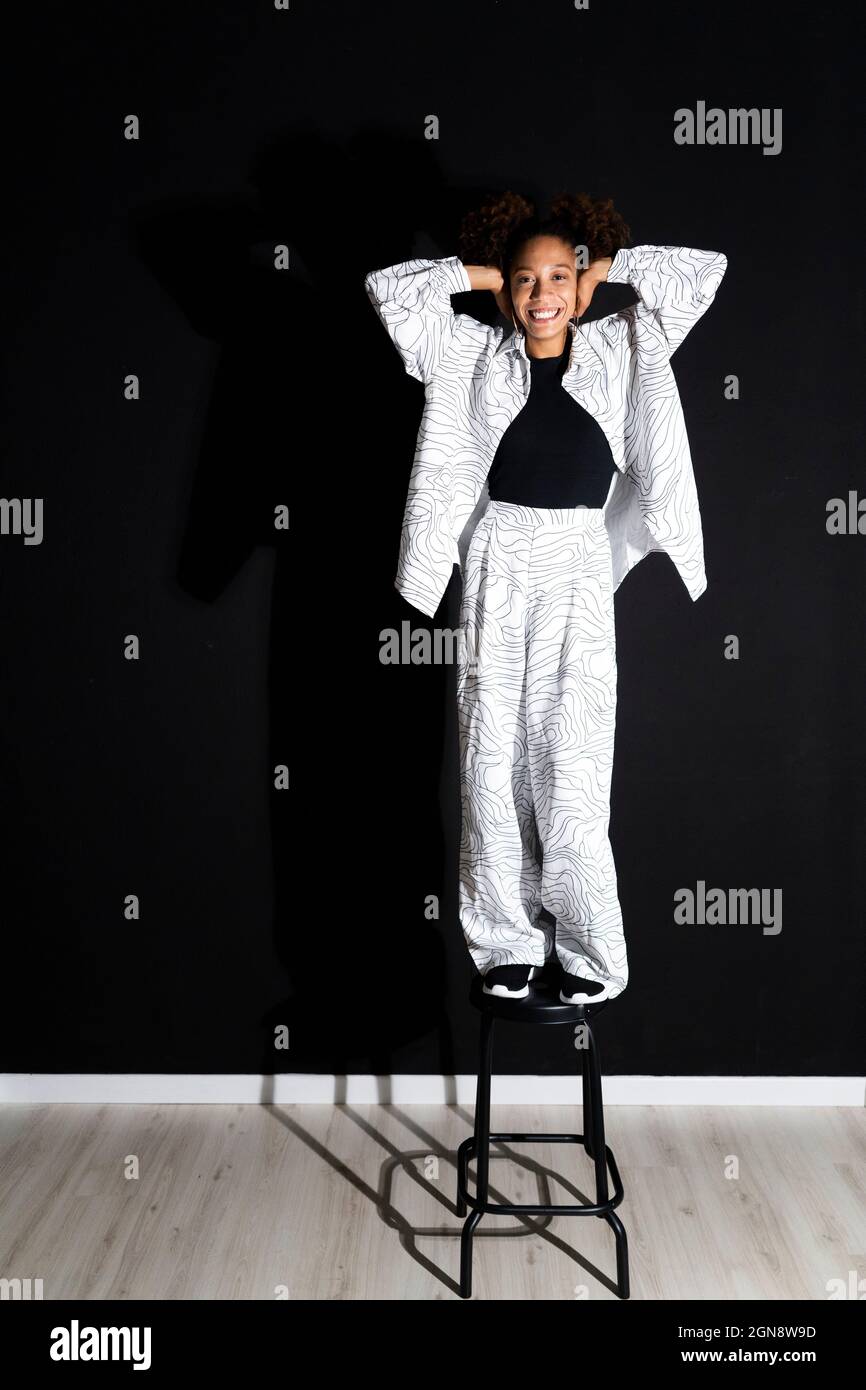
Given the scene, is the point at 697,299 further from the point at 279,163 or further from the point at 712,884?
the point at 712,884

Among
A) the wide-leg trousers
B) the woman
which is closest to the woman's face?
the woman

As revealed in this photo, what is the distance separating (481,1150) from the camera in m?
2.15

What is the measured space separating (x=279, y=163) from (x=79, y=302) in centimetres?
53

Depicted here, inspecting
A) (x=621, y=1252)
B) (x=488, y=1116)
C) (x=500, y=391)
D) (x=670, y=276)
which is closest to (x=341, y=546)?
(x=500, y=391)

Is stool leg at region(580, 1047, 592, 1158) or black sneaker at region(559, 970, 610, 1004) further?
stool leg at region(580, 1047, 592, 1158)

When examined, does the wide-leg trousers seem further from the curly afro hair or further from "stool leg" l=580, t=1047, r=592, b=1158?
the curly afro hair

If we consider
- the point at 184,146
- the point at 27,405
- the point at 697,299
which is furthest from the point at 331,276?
the point at 697,299

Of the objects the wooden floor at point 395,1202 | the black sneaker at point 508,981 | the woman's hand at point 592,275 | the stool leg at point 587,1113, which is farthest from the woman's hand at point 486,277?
the wooden floor at point 395,1202

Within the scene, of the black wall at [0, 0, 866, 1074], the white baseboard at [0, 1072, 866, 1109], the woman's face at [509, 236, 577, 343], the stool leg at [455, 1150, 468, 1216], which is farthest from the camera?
the white baseboard at [0, 1072, 866, 1109]

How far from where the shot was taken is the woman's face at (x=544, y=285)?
2.01 meters

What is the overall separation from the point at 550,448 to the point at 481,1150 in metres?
1.25

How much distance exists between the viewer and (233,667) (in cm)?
273

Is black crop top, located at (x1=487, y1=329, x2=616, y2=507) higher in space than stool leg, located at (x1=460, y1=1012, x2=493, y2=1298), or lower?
higher

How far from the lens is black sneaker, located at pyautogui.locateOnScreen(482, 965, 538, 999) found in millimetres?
2090
